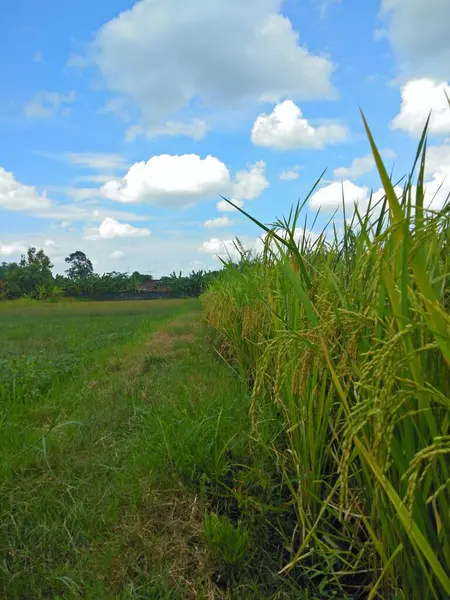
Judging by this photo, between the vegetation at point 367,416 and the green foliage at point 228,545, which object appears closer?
the vegetation at point 367,416

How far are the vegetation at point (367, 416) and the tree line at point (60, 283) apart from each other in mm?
39976

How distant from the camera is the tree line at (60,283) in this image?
4700 centimetres

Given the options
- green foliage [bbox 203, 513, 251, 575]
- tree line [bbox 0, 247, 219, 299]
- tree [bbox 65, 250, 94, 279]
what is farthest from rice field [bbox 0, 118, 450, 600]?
tree [bbox 65, 250, 94, 279]

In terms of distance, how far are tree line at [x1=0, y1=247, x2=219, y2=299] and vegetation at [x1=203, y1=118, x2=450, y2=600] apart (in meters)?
40.0

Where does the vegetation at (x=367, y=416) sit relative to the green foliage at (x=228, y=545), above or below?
above

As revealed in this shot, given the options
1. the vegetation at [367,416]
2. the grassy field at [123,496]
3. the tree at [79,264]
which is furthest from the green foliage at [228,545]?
the tree at [79,264]

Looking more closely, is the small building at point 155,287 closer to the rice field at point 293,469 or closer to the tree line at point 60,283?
the tree line at point 60,283

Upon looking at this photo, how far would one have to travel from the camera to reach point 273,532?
65.9 inches

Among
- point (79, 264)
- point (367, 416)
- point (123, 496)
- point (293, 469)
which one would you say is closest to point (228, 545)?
point (293, 469)

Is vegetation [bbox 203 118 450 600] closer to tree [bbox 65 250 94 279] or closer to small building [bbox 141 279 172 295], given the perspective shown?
small building [bbox 141 279 172 295]

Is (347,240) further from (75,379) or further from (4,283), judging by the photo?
(4,283)

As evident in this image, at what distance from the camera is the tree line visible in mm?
47000

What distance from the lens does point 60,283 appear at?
54500mm

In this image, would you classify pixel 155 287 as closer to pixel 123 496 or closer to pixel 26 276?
pixel 26 276
